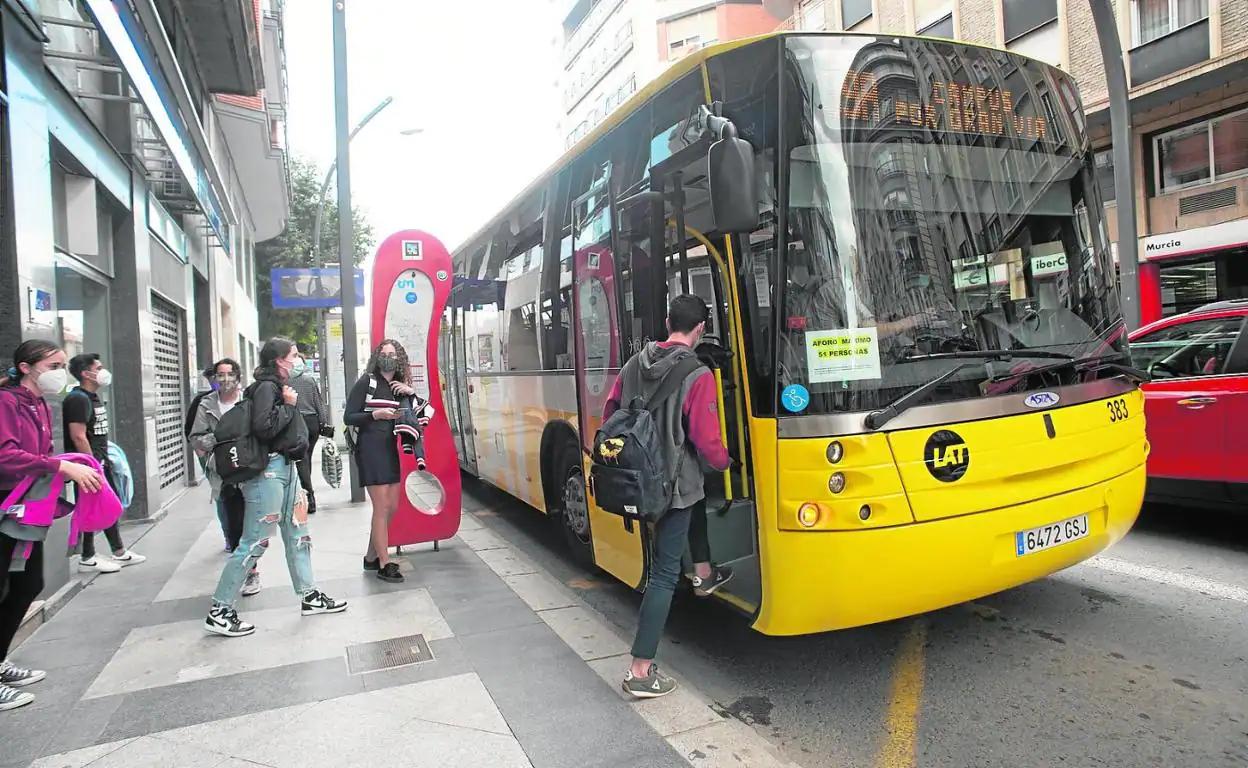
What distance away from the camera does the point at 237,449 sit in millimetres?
4820

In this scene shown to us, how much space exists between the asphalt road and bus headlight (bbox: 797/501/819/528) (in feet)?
3.00

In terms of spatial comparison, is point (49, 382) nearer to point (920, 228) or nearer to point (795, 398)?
point (795, 398)

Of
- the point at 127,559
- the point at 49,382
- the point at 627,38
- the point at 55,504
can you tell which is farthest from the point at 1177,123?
the point at 627,38

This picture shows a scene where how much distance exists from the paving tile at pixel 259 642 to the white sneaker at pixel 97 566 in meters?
1.83

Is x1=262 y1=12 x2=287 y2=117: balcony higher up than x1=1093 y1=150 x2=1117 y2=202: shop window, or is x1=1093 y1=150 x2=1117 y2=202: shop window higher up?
x1=262 y1=12 x2=287 y2=117: balcony

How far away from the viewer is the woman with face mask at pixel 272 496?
4.89 metres

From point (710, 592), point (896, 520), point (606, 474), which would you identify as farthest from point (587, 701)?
point (896, 520)

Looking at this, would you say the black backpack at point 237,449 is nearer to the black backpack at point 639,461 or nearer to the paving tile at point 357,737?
the paving tile at point 357,737

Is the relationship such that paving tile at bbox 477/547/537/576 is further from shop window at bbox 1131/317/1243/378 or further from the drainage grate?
shop window at bbox 1131/317/1243/378

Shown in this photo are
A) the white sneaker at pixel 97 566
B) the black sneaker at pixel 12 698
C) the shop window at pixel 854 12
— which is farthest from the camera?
the shop window at pixel 854 12

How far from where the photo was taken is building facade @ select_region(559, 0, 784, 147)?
1810 inches

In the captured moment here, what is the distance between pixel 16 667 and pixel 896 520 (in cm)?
449

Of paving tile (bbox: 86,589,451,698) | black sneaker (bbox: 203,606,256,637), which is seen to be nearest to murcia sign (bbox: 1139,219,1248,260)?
paving tile (bbox: 86,589,451,698)

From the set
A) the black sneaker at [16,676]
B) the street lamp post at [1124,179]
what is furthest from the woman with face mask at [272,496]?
the street lamp post at [1124,179]
